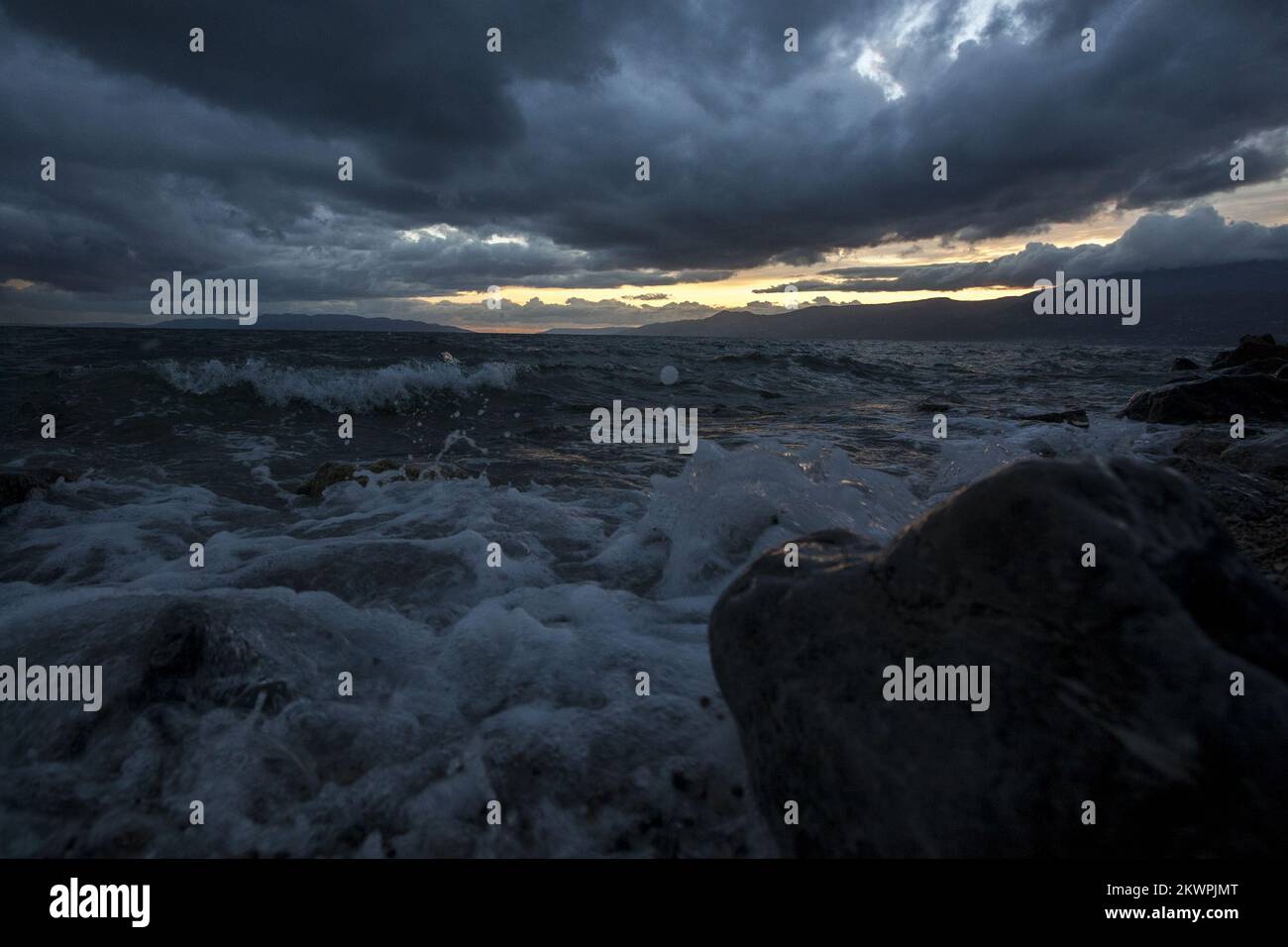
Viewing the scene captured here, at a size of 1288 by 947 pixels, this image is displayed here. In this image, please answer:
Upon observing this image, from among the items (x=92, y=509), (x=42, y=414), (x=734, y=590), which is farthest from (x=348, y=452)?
(x=734, y=590)

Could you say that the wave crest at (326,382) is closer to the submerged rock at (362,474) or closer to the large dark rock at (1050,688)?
the submerged rock at (362,474)

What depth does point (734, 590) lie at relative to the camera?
279 centimetres

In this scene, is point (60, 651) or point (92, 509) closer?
point (60, 651)

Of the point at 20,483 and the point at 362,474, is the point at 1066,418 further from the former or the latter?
the point at 20,483

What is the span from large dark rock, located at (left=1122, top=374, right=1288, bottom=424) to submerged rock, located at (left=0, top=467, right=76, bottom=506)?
18.2m

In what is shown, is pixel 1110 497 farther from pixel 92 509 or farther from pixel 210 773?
pixel 92 509

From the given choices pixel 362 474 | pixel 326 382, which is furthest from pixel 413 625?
pixel 326 382

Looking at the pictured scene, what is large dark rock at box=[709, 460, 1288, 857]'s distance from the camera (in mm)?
1607

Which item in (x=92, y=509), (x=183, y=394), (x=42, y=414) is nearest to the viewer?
(x=92, y=509)

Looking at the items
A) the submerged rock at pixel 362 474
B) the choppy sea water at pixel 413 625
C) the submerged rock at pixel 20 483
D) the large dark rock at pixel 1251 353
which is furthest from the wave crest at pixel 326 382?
the large dark rock at pixel 1251 353

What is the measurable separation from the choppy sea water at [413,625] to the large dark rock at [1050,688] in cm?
66

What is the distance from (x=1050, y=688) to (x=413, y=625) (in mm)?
3844

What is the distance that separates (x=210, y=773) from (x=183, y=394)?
1665cm

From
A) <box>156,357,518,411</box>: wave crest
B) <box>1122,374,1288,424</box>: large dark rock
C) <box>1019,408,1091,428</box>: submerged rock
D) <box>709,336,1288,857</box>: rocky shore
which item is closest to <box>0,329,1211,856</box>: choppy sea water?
<box>1019,408,1091,428</box>: submerged rock
